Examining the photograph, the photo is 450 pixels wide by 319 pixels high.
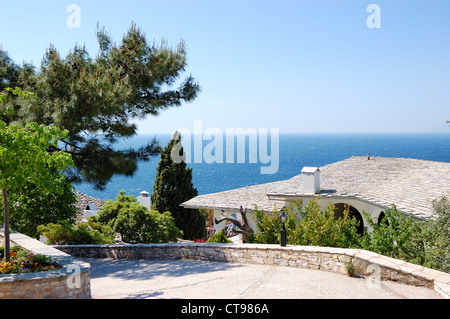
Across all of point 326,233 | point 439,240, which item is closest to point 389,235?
point 439,240

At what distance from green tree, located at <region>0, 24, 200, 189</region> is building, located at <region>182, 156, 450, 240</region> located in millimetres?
5325

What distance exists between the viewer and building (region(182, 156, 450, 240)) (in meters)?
12.8

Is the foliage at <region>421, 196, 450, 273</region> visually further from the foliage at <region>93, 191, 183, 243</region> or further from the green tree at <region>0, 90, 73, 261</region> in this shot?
the foliage at <region>93, 191, 183, 243</region>

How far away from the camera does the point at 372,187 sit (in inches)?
591

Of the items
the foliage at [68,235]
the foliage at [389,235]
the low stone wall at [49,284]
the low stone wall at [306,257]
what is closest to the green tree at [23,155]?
the low stone wall at [49,284]

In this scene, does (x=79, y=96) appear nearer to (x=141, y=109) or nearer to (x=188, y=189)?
(x=141, y=109)

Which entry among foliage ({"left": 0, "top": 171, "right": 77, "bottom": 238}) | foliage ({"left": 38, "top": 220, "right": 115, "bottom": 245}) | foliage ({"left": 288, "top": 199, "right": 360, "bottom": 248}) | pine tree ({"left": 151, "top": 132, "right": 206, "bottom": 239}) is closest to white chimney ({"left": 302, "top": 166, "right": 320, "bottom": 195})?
foliage ({"left": 288, "top": 199, "right": 360, "bottom": 248})

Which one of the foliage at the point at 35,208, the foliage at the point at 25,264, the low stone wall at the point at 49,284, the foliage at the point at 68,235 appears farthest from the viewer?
the foliage at the point at 35,208

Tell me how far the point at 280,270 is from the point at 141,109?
337 inches

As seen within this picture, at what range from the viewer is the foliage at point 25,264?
676 centimetres

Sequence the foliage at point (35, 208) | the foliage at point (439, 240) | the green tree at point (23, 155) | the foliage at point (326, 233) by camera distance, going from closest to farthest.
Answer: the green tree at point (23, 155), the foliage at point (439, 240), the foliage at point (326, 233), the foliage at point (35, 208)

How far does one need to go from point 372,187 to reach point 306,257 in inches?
303

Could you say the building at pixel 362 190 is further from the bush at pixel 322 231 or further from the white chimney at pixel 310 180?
the bush at pixel 322 231

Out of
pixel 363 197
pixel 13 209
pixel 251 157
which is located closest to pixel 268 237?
pixel 363 197
